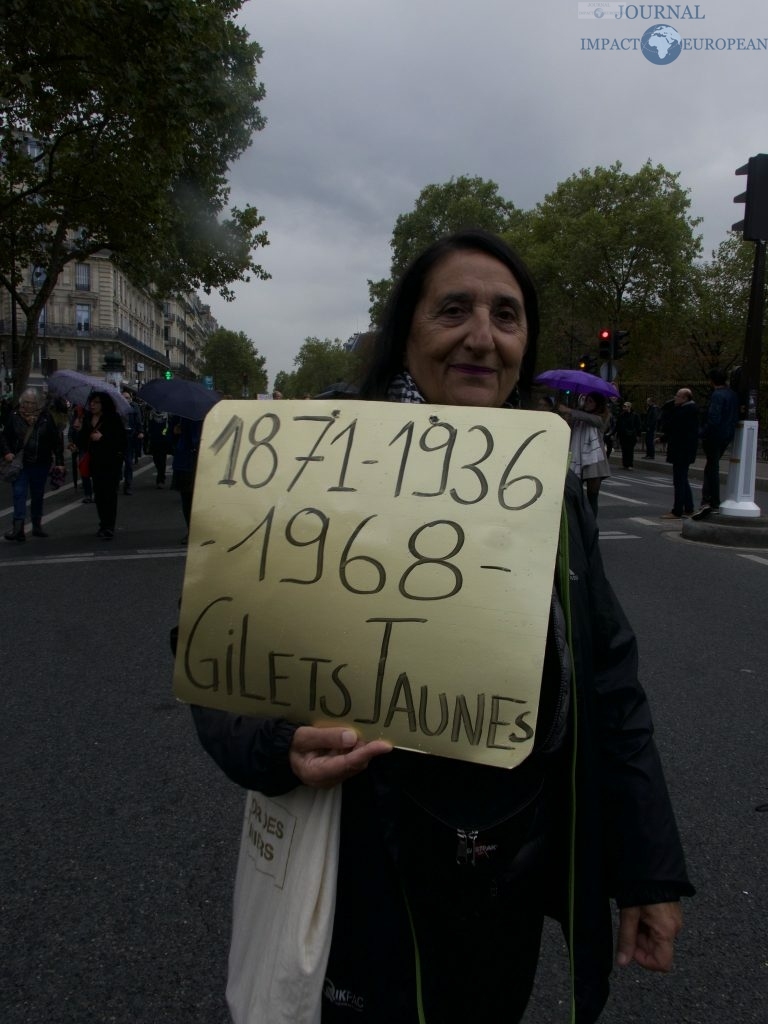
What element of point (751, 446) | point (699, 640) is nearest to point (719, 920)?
point (699, 640)

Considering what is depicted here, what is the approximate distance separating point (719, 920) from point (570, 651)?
171cm

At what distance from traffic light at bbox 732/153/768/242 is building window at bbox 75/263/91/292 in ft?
228

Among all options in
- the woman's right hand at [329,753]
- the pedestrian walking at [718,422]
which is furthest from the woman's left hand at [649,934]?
the pedestrian walking at [718,422]

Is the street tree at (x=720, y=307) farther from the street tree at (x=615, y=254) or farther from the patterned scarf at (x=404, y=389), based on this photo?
the patterned scarf at (x=404, y=389)

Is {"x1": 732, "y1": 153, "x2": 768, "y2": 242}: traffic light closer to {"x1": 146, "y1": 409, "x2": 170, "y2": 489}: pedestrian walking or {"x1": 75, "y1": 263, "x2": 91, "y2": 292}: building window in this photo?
{"x1": 146, "y1": 409, "x2": 170, "y2": 489}: pedestrian walking

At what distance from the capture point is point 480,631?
1.11 metres

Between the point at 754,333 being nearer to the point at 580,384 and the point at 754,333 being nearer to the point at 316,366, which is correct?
the point at 580,384

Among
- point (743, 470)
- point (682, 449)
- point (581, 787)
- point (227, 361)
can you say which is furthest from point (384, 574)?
point (227, 361)

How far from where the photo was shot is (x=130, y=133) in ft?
54.7

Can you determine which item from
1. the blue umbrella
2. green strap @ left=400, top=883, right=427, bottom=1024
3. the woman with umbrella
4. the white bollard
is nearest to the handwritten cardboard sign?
green strap @ left=400, top=883, right=427, bottom=1024

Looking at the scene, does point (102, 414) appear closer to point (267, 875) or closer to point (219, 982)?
point (219, 982)

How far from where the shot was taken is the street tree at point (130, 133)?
10.3 m

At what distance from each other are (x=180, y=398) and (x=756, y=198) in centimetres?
704

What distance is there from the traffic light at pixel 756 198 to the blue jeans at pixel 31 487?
8699 mm
